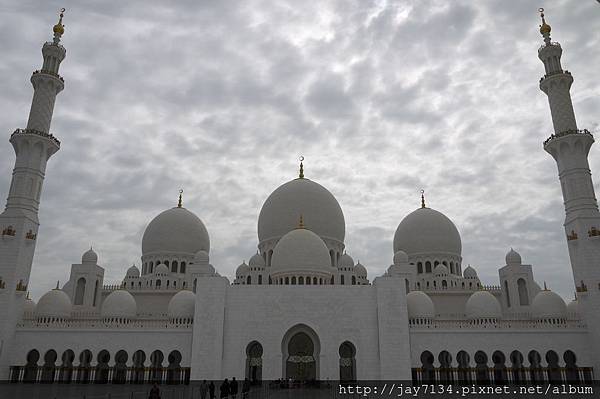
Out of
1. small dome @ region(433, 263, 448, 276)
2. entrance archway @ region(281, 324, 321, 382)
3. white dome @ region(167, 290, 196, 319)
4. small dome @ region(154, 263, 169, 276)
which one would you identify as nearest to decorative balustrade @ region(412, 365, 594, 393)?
entrance archway @ region(281, 324, 321, 382)

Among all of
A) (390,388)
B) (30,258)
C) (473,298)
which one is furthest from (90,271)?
(473,298)

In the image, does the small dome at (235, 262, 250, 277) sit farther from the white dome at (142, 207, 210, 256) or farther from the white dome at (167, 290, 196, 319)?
the white dome at (142, 207, 210, 256)

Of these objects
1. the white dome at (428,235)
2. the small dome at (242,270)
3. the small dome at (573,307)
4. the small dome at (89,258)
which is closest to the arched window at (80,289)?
the small dome at (89,258)

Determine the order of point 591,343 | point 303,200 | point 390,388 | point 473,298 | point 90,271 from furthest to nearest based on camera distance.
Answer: point 303,200 → point 90,271 → point 473,298 → point 591,343 → point 390,388

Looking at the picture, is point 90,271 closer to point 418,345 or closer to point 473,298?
point 418,345

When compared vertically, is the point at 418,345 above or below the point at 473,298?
below

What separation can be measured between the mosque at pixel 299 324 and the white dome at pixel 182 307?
0.07m

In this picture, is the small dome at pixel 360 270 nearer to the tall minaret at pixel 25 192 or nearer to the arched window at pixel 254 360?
the arched window at pixel 254 360

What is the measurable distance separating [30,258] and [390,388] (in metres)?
21.6

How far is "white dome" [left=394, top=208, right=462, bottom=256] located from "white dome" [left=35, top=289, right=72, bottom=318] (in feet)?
83.1

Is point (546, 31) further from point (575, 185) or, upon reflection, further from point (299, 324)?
point (299, 324)

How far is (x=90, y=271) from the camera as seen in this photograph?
3397 cm

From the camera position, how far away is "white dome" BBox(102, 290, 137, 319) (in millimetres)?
28812

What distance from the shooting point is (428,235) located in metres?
37.9
